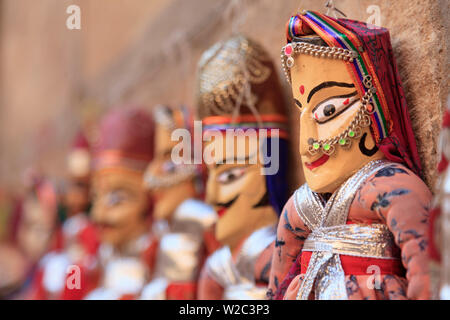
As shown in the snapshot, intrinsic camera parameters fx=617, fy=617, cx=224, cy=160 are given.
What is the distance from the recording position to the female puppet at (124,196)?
7.89 ft

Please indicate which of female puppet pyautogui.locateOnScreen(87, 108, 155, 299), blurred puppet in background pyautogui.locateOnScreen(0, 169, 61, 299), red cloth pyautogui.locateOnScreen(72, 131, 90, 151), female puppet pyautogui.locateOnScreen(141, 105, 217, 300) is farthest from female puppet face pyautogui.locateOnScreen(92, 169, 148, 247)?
blurred puppet in background pyautogui.locateOnScreen(0, 169, 61, 299)

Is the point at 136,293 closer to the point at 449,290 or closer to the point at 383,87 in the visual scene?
the point at 383,87

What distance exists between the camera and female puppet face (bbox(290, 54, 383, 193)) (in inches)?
50.8

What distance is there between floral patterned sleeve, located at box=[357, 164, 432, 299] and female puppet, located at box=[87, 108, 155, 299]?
1.31m

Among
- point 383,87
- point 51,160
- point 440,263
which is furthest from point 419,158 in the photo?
point 51,160

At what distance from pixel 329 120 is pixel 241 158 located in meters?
0.44

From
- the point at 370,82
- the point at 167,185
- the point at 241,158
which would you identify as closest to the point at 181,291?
the point at 167,185

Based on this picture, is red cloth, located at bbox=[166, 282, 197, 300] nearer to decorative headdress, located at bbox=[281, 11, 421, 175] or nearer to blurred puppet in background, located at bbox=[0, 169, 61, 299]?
decorative headdress, located at bbox=[281, 11, 421, 175]

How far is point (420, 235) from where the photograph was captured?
3.59ft

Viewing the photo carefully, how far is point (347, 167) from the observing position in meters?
1.29

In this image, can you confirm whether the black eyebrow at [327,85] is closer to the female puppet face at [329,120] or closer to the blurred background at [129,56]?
the female puppet face at [329,120]

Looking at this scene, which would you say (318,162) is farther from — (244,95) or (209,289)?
(209,289)
